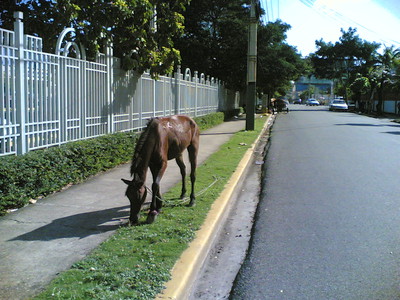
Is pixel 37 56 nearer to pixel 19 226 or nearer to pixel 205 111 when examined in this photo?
pixel 19 226

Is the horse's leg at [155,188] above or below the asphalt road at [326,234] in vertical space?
above

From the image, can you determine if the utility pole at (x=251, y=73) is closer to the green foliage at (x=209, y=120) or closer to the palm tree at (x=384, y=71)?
the green foliage at (x=209, y=120)

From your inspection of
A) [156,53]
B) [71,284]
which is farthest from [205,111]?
[71,284]

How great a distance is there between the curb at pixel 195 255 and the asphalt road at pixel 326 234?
1.50 feet

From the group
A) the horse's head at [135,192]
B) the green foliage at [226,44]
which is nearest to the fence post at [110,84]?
the horse's head at [135,192]

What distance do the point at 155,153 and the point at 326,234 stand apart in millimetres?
2450

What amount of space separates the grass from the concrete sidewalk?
0.20 m

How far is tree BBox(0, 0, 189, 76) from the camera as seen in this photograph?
9.92 m

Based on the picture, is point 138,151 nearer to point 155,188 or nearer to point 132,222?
point 155,188

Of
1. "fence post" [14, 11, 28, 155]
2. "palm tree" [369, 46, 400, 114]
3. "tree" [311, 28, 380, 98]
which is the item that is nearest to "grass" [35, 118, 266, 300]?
"fence post" [14, 11, 28, 155]

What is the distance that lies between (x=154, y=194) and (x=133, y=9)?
22.0ft

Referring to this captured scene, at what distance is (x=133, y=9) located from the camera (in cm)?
1052

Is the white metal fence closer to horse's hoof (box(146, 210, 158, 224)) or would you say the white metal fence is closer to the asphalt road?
horse's hoof (box(146, 210, 158, 224))

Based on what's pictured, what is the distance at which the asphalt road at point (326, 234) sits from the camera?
13.0ft
